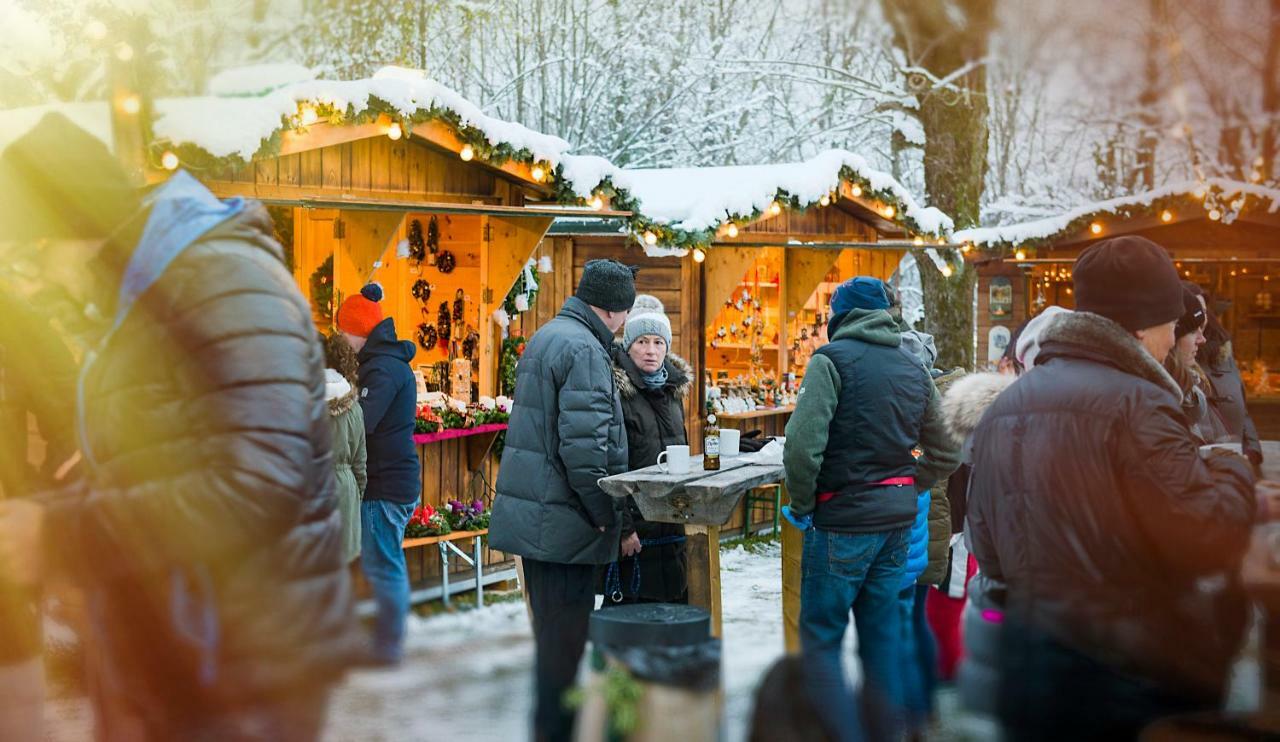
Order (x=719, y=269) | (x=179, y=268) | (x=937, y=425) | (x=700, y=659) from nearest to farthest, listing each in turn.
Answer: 1. (x=179, y=268)
2. (x=700, y=659)
3. (x=937, y=425)
4. (x=719, y=269)

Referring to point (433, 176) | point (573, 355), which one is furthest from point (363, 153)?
point (573, 355)

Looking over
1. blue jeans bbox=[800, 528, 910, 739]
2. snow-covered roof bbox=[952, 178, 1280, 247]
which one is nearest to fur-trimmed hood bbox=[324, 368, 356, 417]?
blue jeans bbox=[800, 528, 910, 739]

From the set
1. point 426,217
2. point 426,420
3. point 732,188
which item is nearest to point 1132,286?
point 426,420

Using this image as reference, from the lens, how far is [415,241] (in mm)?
8844

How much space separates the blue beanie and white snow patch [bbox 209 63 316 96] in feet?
8.75

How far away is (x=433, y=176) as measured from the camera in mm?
8242

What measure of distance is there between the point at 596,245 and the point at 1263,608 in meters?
7.96

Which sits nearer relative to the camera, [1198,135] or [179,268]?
[179,268]

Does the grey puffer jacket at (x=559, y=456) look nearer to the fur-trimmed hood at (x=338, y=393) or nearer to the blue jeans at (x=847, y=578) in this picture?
the blue jeans at (x=847, y=578)

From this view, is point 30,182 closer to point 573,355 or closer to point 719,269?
point 573,355


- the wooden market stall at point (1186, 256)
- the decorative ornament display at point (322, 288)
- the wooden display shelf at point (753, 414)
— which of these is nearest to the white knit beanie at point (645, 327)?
the decorative ornament display at point (322, 288)

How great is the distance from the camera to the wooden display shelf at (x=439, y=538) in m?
7.35

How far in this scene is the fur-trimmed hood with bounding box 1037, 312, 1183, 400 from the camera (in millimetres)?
2768

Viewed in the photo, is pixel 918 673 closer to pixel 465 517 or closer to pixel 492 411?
pixel 465 517
